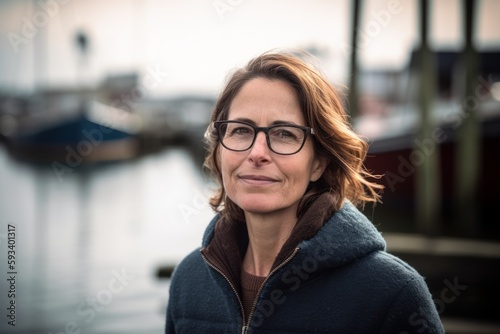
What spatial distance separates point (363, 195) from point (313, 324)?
0.53 meters

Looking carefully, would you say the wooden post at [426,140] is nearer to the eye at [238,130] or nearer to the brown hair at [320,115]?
the brown hair at [320,115]

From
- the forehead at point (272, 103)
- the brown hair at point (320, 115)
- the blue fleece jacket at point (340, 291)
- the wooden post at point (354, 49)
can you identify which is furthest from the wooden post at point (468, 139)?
the blue fleece jacket at point (340, 291)

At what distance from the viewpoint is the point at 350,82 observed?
24.2ft

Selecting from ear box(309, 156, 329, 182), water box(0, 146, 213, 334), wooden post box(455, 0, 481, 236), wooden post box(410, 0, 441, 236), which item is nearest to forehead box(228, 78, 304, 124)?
ear box(309, 156, 329, 182)

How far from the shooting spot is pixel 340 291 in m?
2.02

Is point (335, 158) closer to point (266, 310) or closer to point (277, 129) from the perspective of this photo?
point (277, 129)

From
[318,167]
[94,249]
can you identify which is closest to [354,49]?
[318,167]

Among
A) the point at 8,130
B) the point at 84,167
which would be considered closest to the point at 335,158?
the point at 84,167

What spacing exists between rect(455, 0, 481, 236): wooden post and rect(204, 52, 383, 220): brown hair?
552 centimetres

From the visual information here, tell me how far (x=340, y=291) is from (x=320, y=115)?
528 mm

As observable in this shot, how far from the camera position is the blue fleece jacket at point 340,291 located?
1.96 metres

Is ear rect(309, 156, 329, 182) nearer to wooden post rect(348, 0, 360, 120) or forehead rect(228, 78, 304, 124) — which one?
forehead rect(228, 78, 304, 124)

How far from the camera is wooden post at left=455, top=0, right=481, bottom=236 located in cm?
751

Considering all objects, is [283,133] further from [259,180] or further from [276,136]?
[259,180]
